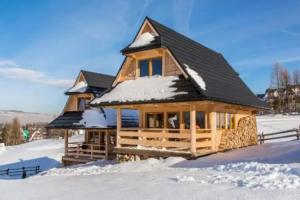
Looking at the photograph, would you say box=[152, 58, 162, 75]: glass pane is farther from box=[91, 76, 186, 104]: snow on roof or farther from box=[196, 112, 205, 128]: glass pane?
box=[196, 112, 205, 128]: glass pane

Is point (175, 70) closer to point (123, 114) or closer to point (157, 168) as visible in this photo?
point (157, 168)

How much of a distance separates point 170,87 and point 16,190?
8.29m

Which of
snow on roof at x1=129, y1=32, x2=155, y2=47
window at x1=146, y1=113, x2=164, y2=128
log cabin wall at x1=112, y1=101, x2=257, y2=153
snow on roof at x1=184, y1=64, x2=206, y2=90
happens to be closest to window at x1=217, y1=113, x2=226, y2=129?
log cabin wall at x1=112, y1=101, x2=257, y2=153

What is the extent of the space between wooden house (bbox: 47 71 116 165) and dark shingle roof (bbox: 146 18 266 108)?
24.6 ft

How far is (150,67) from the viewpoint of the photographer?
1848 cm

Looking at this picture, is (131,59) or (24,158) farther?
(24,158)

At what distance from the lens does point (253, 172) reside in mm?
10188

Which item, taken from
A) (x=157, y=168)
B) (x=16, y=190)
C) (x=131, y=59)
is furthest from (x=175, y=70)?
(x=16, y=190)

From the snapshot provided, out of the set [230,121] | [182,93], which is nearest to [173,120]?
[182,93]

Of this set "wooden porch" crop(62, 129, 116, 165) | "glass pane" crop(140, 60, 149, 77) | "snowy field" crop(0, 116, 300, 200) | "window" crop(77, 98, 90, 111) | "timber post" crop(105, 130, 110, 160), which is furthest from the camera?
"window" crop(77, 98, 90, 111)

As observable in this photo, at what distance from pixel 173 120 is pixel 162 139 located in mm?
1630

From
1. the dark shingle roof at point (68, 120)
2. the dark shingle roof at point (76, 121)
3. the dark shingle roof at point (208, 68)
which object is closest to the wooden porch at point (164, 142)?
the dark shingle roof at point (208, 68)

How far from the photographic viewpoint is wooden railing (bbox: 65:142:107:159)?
23.4 m

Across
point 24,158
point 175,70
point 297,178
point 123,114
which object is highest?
point 175,70
